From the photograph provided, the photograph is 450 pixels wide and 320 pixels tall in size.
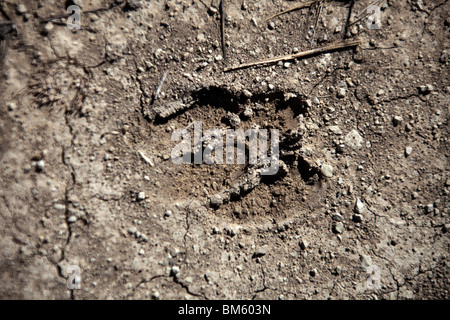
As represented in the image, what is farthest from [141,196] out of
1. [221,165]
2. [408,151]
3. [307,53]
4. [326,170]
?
[408,151]

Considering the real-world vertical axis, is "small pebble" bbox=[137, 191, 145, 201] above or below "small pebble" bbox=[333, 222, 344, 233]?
above

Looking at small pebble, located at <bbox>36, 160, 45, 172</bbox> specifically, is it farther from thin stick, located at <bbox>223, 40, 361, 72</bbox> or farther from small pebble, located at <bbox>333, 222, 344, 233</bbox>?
small pebble, located at <bbox>333, 222, 344, 233</bbox>

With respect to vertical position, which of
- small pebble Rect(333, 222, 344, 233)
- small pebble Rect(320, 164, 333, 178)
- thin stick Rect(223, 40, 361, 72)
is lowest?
small pebble Rect(333, 222, 344, 233)

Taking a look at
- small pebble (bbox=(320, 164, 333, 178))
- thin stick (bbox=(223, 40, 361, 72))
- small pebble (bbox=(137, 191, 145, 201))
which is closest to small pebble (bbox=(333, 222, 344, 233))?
small pebble (bbox=(320, 164, 333, 178))

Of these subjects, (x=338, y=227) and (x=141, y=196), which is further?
(x=338, y=227)

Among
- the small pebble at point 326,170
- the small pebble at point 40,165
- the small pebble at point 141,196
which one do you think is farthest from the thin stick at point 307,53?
the small pebble at point 40,165

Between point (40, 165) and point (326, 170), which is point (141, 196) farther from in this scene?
point (326, 170)
